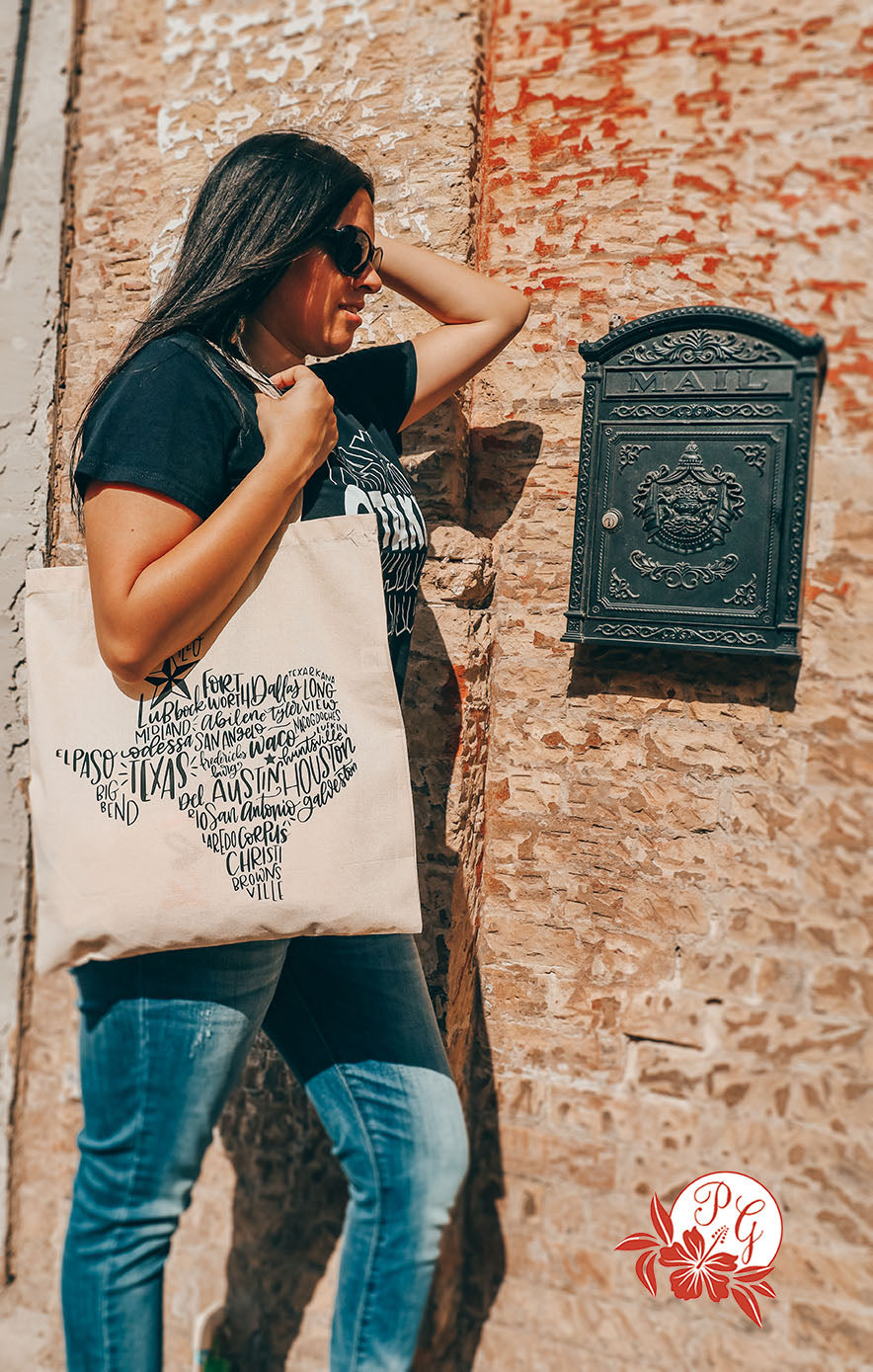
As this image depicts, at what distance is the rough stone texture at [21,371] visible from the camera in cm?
292

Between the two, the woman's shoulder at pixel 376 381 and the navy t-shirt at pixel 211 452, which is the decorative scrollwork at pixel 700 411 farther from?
the navy t-shirt at pixel 211 452

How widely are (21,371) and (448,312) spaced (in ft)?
4.88

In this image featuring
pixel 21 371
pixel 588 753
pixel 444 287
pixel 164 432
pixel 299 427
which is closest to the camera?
pixel 164 432

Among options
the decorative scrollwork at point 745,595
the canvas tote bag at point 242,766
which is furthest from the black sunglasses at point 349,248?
the decorative scrollwork at point 745,595

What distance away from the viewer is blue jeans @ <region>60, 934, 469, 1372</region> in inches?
67.3

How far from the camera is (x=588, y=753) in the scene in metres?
2.51

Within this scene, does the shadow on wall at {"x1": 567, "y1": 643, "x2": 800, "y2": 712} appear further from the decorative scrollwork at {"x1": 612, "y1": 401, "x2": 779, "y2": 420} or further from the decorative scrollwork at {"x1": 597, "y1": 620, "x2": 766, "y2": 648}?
the decorative scrollwork at {"x1": 612, "y1": 401, "x2": 779, "y2": 420}

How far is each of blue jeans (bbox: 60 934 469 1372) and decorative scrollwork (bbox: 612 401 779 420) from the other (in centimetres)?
137

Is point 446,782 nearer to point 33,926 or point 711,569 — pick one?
point 711,569

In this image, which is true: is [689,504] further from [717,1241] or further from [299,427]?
[717,1241]

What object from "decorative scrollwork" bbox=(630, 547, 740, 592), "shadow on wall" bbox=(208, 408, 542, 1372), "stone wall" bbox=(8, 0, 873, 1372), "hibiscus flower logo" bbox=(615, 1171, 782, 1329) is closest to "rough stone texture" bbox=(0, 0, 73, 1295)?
"stone wall" bbox=(8, 0, 873, 1372)

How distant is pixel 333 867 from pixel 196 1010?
36 cm

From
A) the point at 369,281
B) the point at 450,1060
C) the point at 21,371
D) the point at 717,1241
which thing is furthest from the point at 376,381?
the point at 717,1241

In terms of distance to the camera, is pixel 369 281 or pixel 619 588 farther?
pixel 619 588
